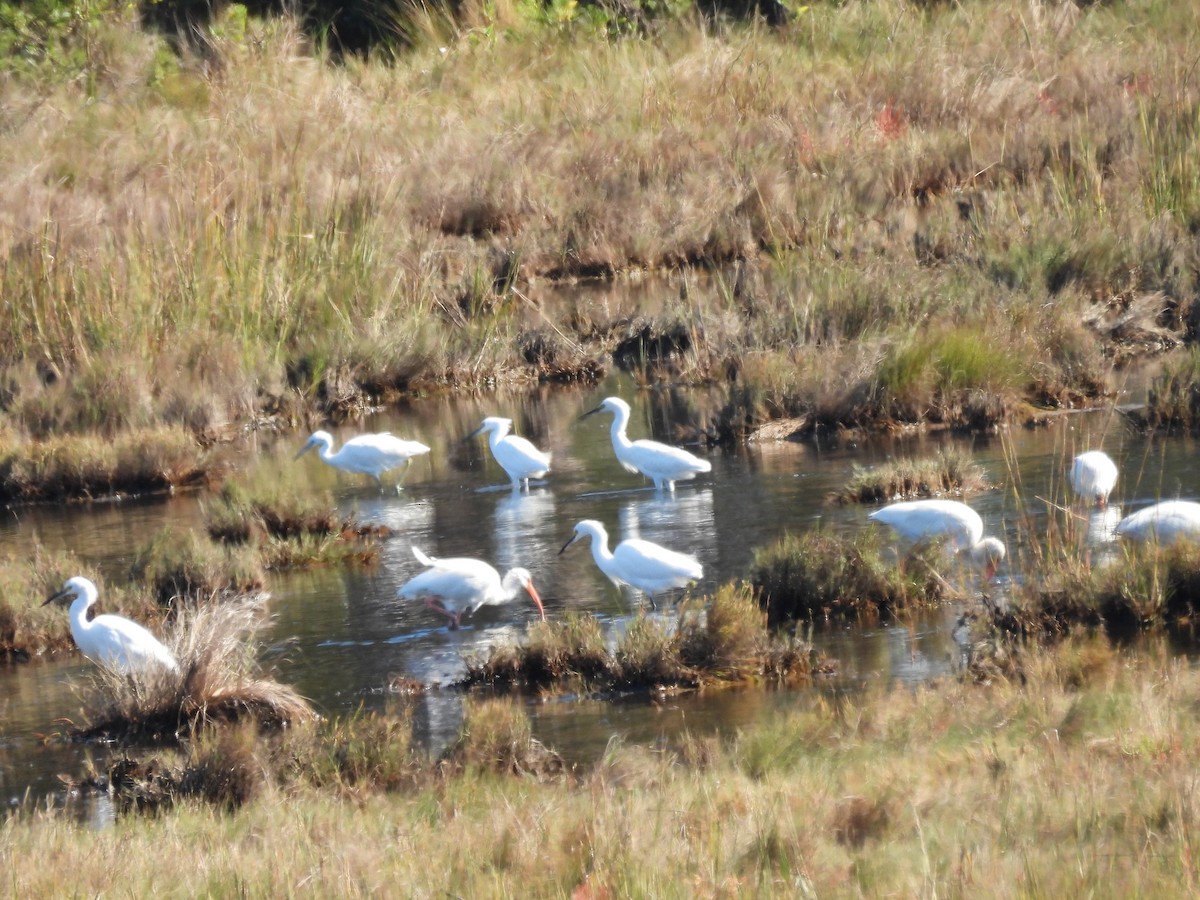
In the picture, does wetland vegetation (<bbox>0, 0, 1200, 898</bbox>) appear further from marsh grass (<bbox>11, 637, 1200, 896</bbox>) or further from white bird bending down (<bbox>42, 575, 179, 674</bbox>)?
white bird bending down (<bbox>42, 575, 179, 674</bbox>)

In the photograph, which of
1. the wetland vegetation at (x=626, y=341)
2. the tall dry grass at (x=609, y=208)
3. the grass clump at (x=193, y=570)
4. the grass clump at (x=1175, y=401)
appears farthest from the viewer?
the tall dry grass at (x=609, y=208)

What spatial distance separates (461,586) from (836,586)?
200 cm

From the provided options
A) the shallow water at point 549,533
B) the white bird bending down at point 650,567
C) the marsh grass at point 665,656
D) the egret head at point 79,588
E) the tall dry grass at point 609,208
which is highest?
the tall dry grass at point 609,208

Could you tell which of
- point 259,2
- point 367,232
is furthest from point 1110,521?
point 259,2

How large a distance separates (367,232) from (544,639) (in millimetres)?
10831

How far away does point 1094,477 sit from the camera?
33.2 feet

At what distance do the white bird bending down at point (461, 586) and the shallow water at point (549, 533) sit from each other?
0.54 feet

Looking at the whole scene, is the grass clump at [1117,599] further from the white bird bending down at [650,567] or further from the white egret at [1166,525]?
the white bird bending down at [650,567]

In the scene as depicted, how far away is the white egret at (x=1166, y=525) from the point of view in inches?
336

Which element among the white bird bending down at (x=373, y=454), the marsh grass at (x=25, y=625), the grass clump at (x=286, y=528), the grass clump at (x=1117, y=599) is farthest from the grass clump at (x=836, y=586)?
the white bird bending down at (x=373, y=454)

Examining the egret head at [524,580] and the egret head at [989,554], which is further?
the egret head at [524,580]

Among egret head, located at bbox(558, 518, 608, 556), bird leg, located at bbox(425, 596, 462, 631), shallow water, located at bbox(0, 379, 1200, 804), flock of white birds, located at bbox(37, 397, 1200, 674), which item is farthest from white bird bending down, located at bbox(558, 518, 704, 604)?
bird leg, located at bbox(425, 596, 462, 631)

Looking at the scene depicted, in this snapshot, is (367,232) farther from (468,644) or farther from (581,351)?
(468,644)

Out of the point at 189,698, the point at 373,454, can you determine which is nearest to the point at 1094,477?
the point at 189,698
